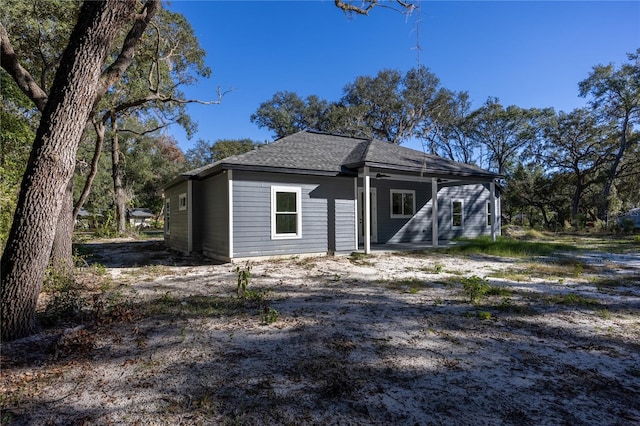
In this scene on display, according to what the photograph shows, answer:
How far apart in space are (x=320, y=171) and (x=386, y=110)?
21420 millimetres

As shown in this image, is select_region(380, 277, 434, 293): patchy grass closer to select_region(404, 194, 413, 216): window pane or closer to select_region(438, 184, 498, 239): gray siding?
select_region(404, 194, 413, 216): window pane

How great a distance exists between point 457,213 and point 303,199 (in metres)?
8.39

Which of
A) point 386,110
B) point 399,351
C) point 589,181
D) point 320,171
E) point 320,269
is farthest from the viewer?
point 386,110

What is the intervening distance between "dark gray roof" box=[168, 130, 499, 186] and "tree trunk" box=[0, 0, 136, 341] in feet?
15.3

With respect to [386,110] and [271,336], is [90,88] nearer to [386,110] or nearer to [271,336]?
[271,336]

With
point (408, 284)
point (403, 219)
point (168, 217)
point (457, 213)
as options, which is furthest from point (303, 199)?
point (457, 213)

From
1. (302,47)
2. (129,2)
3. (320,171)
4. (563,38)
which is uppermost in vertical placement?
(302,47)

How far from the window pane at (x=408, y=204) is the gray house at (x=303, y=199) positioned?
0.04 metres

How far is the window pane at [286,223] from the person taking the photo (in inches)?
361

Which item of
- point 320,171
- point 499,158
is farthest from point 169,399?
point 499,158

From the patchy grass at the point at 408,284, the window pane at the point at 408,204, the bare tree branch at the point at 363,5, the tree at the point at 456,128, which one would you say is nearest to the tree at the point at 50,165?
the bare tree branch at the point at 363,5

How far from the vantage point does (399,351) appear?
126 inches

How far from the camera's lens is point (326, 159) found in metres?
10.4

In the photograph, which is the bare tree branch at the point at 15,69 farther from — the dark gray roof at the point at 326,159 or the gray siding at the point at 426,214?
the gray siding at the point at 426,214
